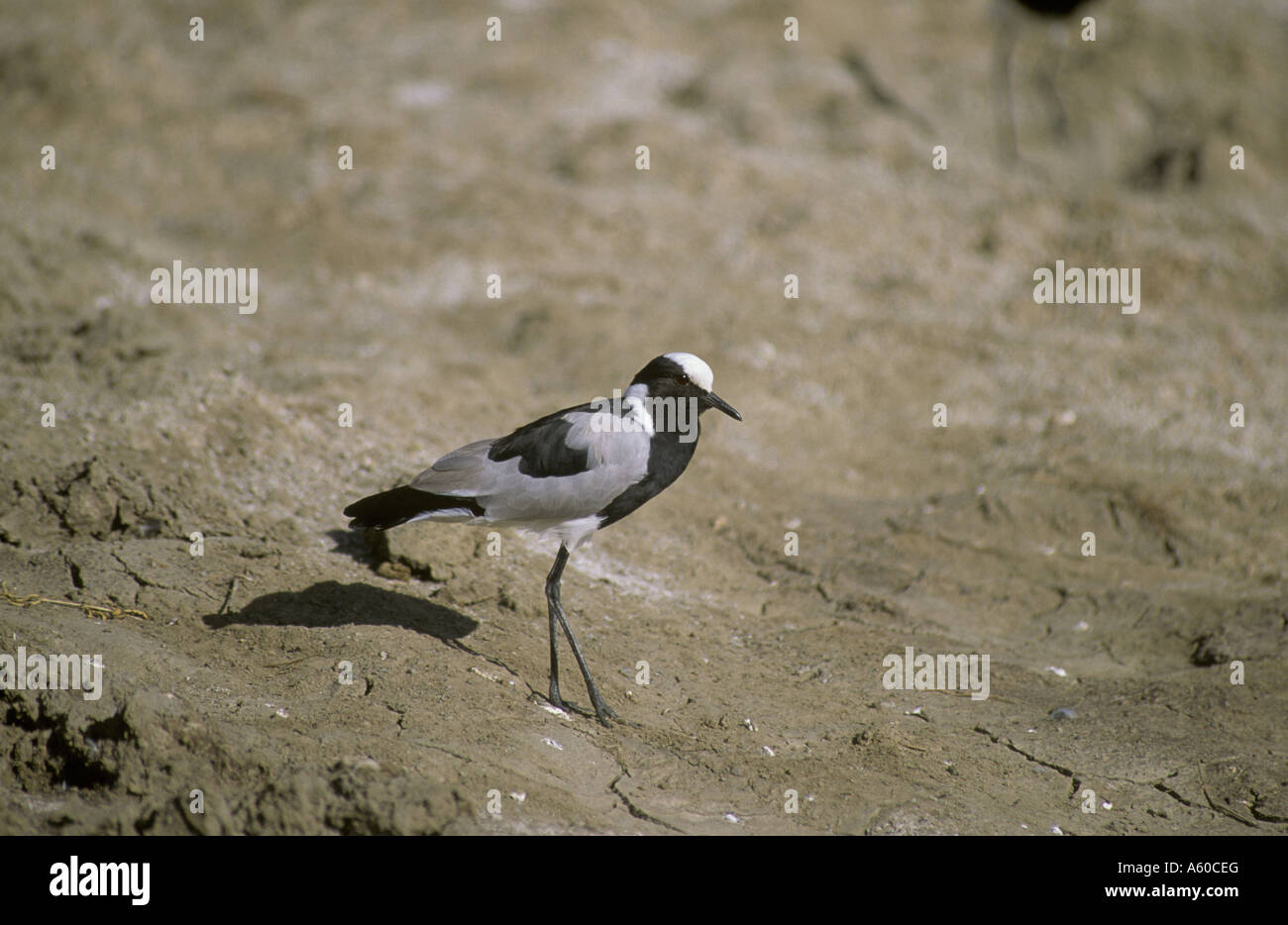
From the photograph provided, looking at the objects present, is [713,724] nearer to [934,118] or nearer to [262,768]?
[262,768]

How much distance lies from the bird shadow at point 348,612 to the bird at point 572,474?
1.77 ft

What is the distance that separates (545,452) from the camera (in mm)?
5039

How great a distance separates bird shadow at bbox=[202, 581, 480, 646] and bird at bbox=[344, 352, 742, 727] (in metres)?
0.54

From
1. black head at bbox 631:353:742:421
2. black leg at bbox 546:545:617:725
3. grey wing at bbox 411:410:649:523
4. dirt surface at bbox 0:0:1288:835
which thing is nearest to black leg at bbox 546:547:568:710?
black leg at bbox 546:545:617:725

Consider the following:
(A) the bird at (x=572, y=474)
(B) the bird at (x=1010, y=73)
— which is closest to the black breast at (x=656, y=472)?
(A) the bird at (x=572, y=474)

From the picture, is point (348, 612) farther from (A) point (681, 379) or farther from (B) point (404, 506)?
(A) point (681, 379)

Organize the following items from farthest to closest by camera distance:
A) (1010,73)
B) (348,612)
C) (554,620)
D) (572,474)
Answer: (1010,73), (348,612), (554,620), (572,474)

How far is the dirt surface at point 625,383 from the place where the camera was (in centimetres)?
461

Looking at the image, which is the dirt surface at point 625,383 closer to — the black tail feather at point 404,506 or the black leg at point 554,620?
the black leg at point 554,620

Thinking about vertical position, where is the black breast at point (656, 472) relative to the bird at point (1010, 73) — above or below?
below

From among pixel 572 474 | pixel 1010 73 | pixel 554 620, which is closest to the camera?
pixel 572 474

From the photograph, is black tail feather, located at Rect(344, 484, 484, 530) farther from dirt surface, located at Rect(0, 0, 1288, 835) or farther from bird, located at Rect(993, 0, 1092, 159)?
bird, located at Rect(993, 0, 1092, 159)

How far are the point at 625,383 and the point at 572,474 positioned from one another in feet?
11.0

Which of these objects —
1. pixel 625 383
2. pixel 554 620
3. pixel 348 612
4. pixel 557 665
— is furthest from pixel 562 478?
pixel 625 383
